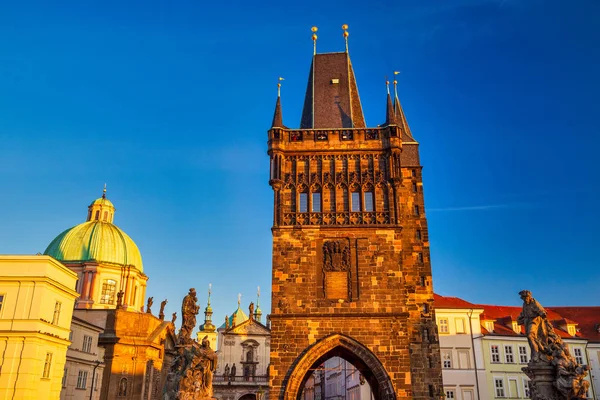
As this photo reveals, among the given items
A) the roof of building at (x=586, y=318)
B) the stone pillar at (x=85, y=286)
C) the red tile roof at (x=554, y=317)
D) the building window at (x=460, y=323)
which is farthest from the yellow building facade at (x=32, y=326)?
the roof of building at (x=586, y=318)

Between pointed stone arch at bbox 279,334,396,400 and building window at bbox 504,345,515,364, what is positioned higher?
building window at bbox 504,345,515,364

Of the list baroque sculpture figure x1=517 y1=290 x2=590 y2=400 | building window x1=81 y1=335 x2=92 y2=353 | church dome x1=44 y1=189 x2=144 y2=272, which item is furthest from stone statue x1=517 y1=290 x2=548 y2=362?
church dome x1=44 y1=189 x2=144 y2=272

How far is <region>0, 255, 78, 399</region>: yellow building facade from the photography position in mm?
25016

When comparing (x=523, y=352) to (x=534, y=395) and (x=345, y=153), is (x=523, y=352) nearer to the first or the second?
(x=345, y=153)

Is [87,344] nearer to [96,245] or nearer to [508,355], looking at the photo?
[96,245]

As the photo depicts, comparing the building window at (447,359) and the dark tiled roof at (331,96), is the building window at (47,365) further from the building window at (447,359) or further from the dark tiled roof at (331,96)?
the building window at (447,359)

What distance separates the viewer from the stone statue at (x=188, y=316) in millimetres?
14664

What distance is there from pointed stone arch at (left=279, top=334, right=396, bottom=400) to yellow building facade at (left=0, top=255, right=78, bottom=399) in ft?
38.2

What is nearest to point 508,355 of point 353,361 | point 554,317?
point 554,317

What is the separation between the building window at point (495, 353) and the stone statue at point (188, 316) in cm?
2922

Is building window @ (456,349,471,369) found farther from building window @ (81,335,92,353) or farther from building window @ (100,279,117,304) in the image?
building window @ (100,279,117,304)

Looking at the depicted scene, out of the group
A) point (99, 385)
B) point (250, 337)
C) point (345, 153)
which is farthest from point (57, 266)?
point (250, 337)

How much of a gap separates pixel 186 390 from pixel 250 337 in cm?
5078

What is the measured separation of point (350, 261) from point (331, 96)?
36.0ft
